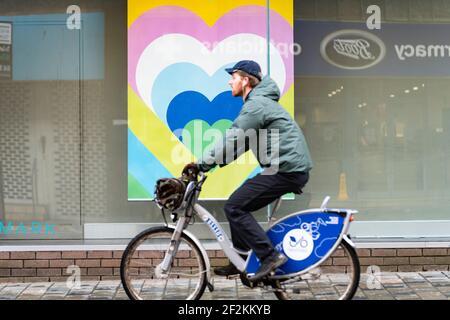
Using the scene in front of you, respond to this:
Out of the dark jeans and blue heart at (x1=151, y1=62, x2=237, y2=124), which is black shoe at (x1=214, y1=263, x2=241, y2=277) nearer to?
the dark jeans

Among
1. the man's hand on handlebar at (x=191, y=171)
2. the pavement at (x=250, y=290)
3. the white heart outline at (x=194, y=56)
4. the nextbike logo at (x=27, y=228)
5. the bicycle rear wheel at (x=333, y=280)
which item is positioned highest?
the white heart outline at (x=194, y=56)

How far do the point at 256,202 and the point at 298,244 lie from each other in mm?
451

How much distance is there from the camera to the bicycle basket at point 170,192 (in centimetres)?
476

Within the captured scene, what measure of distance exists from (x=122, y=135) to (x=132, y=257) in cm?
216

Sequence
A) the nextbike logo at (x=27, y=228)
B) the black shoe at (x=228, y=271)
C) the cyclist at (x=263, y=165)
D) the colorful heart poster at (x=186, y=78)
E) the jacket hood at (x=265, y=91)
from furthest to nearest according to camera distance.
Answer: the nextbike logo at (x=27, y=228)
the colorful heart poster at (x=186, y=78)
the black shoe at (x=228, y=271)
the jacket hood at (x=265, y=91)
the cyclist at (x=263, y=165)

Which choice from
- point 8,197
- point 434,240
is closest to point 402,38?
point 434,240

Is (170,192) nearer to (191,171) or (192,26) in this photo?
(191,171)

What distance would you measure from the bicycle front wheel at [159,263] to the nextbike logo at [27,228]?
2.11 metres

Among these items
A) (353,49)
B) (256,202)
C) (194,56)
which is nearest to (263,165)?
(256,202)

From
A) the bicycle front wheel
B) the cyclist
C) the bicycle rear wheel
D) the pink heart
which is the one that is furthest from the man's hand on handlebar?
the pink heart

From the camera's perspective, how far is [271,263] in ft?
15.5

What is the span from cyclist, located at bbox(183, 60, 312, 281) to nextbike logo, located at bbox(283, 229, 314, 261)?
0.08 m

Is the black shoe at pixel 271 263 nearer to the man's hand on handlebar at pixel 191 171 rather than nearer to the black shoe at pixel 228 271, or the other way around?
the black shoe at pixel 228 271

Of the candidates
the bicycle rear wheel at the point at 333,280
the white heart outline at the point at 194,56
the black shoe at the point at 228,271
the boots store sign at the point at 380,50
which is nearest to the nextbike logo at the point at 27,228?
the white heart outline at the point at 194,56
